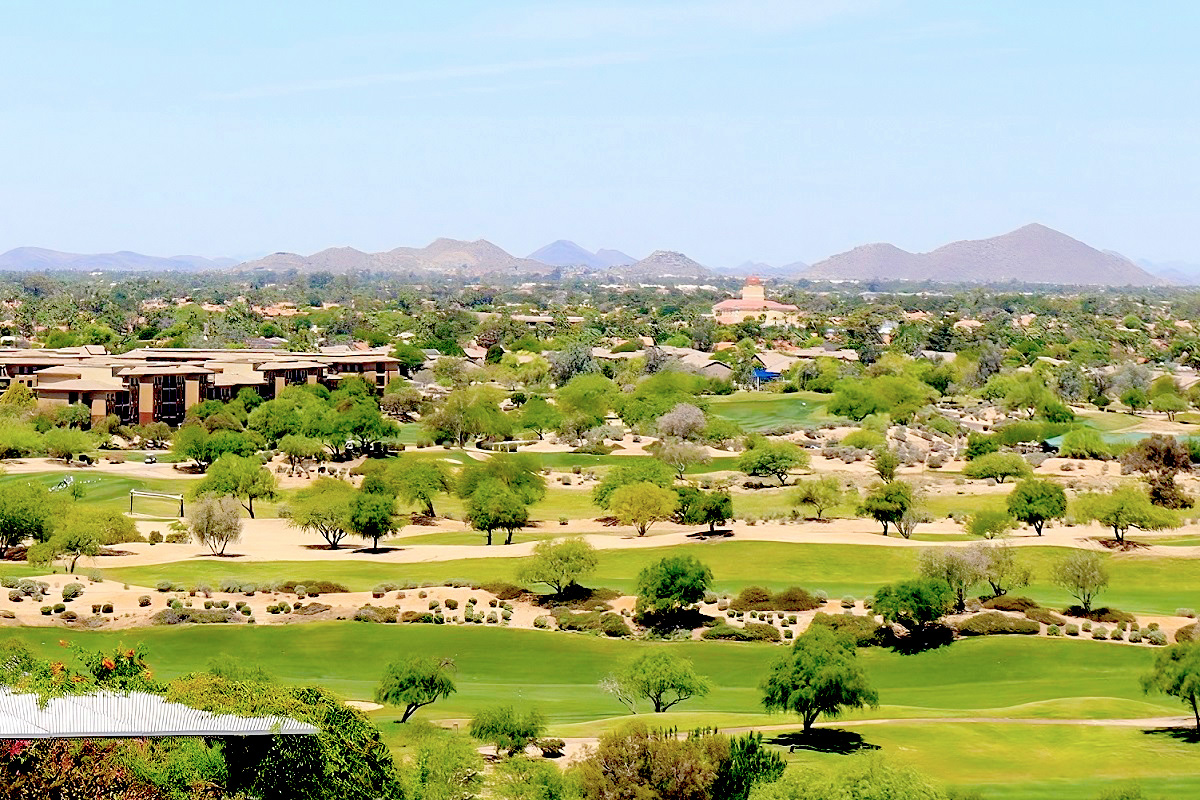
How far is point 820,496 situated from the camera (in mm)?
81000

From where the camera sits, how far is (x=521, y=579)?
61906 millimetres

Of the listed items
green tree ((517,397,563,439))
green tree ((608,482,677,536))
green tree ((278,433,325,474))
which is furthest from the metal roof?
green tree ((517,397,563,439))

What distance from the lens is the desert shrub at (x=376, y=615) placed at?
56062mm

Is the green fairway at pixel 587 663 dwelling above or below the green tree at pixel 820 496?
below

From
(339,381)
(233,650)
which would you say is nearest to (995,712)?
(233,650)

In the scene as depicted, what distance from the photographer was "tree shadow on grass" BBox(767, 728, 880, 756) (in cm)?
3959

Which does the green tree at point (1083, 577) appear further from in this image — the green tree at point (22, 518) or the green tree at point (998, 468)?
the green tree at point (22, 518)

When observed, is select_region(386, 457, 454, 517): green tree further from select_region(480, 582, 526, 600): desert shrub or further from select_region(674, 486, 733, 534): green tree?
select_region(480, 582, 526, 600): desert shrub

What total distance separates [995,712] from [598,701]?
1207 centimetres

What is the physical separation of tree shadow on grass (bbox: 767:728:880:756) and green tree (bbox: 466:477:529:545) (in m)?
33.2

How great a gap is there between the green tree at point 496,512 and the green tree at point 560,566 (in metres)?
11.6

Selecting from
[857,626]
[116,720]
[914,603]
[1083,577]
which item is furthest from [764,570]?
[116,720]

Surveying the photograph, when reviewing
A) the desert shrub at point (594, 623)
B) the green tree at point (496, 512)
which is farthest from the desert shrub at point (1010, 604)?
the green tree at point (496, 512)

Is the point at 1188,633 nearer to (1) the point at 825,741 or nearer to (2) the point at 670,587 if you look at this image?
(2) the point at 670,587
